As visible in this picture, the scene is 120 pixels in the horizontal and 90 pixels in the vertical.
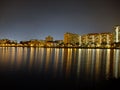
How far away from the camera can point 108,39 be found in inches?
6486

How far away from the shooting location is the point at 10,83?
18.6m

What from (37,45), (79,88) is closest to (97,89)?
(79,88)

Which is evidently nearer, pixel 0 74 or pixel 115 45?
pixel 0 74

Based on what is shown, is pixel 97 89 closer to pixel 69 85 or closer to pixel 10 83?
pixel 69 85

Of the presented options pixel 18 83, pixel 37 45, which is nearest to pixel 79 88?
pixel 18 83

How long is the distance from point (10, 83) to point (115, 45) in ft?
482

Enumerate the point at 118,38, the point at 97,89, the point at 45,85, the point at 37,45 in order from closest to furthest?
the point at 97,89 → the point at 45,85 → the point at 118,38 → the point at 37,45

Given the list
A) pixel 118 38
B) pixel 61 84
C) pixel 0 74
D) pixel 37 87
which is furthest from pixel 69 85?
pixel 118 38

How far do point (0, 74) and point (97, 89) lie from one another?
1070 cm

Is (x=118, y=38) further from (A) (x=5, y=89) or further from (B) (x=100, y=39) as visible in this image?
(A) (x=5, y=89)

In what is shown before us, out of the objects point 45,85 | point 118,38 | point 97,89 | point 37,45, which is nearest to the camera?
point 97,89

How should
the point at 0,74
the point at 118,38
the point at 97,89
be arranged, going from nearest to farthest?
the point at 97,89, the point at 0,74, the point at 118,38

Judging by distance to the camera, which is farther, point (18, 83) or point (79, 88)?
point (18, 83)

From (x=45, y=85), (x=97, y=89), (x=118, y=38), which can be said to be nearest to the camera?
(x=97, y=89)
